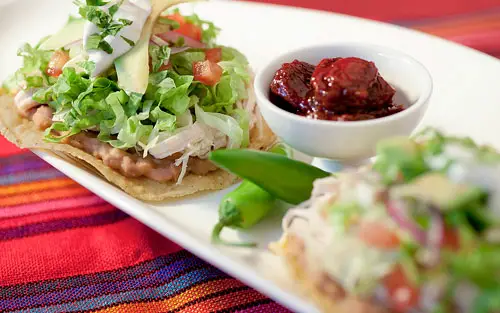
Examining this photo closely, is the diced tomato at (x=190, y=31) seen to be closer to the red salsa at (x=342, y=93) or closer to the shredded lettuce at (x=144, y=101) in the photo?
the shredded lettuce at (x=144, y=101)

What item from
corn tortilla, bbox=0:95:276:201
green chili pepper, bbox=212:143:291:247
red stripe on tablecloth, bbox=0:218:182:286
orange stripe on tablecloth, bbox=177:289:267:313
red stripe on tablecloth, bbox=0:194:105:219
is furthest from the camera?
red stripe on tablecloth, bbox=0:194:105:219

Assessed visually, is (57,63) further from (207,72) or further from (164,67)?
(207,72)

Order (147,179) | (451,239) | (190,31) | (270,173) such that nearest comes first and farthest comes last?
(451,239) → (270,173) → (147,179) → (190,31)

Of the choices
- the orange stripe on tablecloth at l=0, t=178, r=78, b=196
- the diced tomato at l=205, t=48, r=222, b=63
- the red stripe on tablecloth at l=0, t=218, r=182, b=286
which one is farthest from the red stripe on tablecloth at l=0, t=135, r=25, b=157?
the diced tomato at l=205, t=48, r=222, b=63

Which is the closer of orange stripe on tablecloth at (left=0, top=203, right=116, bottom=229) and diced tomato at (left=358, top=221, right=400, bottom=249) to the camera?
diced tomato at (left=358, top=221, right=400, bottom=249)

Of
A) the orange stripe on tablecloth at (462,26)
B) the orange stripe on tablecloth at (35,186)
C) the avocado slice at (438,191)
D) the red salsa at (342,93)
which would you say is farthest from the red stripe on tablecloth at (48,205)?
the orange stripe on tablecloth at (462,26)

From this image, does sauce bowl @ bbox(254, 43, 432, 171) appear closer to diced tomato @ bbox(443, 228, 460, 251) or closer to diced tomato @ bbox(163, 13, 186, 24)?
diced tomato @ bbox(443, 228, 460, 251)

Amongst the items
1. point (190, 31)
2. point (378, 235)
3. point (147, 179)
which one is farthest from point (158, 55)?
point (378, 235)
